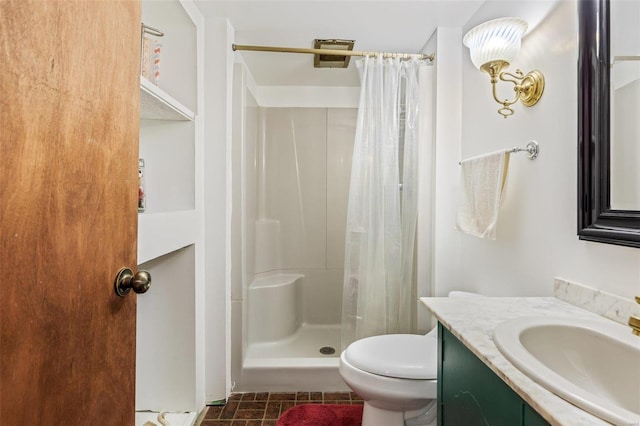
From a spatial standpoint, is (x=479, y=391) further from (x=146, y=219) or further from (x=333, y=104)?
(x=333, y=104)

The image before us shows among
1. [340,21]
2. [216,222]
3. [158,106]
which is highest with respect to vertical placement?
[340,21]

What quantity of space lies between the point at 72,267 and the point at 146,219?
0.64m

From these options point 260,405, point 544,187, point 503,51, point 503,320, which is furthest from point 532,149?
point 260,405

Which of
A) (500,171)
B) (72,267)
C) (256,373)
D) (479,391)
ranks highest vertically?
(500,171)

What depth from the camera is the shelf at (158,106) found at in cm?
123

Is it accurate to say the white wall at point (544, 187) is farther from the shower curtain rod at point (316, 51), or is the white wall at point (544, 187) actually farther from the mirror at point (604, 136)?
the shower curtain rod at point (316, 51)

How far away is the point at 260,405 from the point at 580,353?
159 centimetres

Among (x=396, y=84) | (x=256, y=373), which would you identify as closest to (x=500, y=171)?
(x=396, y=84)

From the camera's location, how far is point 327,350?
2.51 m

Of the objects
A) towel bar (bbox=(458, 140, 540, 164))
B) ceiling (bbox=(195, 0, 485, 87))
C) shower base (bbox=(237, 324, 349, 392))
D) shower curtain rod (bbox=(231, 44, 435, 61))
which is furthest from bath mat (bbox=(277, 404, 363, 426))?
ceiling (bbox=(195, 0, 485, 87))

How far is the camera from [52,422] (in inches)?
24.3

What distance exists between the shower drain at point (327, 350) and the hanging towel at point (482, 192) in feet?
4.55

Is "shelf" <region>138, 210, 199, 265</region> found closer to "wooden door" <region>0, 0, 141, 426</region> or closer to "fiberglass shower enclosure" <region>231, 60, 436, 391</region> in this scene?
"wooden door" <region>0, 0, 141, 426</region>

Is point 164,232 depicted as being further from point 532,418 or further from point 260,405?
point 532,418
